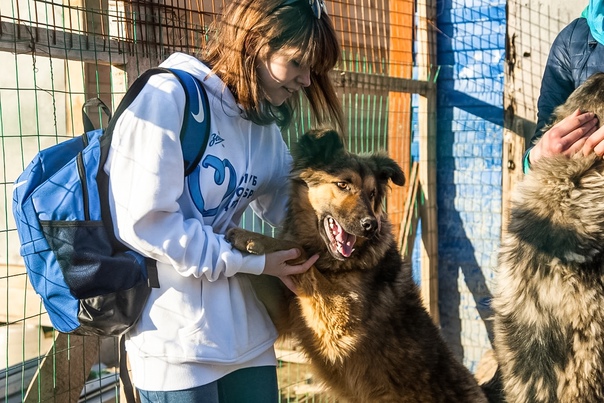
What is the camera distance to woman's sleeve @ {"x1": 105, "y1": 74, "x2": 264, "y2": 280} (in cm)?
212

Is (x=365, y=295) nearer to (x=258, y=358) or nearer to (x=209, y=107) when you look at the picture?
(x=258, y=358)

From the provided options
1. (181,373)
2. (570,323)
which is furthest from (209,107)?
(570,323)

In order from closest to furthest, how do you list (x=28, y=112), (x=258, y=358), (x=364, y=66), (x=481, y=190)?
(x=258, y=358) < (x=364, y=66) < (x=481, y=190) < (x=28, y=112)

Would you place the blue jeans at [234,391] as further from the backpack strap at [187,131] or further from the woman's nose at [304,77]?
the woman's nose at [304,77]

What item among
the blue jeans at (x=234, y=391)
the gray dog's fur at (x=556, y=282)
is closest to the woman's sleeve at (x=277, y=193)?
the blue jeans at (x=234, y=391)

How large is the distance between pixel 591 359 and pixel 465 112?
3.82 meters

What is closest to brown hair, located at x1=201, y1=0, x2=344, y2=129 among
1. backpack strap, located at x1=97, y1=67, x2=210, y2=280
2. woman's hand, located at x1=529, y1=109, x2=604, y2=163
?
backpack strap, located at x1=97, y1=67, x2=210, y2=280

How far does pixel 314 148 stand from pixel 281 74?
98cm

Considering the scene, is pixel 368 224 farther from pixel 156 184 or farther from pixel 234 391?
pixel 156 184

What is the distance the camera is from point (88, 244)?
2.23m

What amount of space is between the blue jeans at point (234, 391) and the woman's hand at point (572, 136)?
1.30 m

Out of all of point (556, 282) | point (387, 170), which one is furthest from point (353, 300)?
point (556, 282)

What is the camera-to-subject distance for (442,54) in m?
5.91

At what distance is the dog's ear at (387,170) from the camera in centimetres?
347
